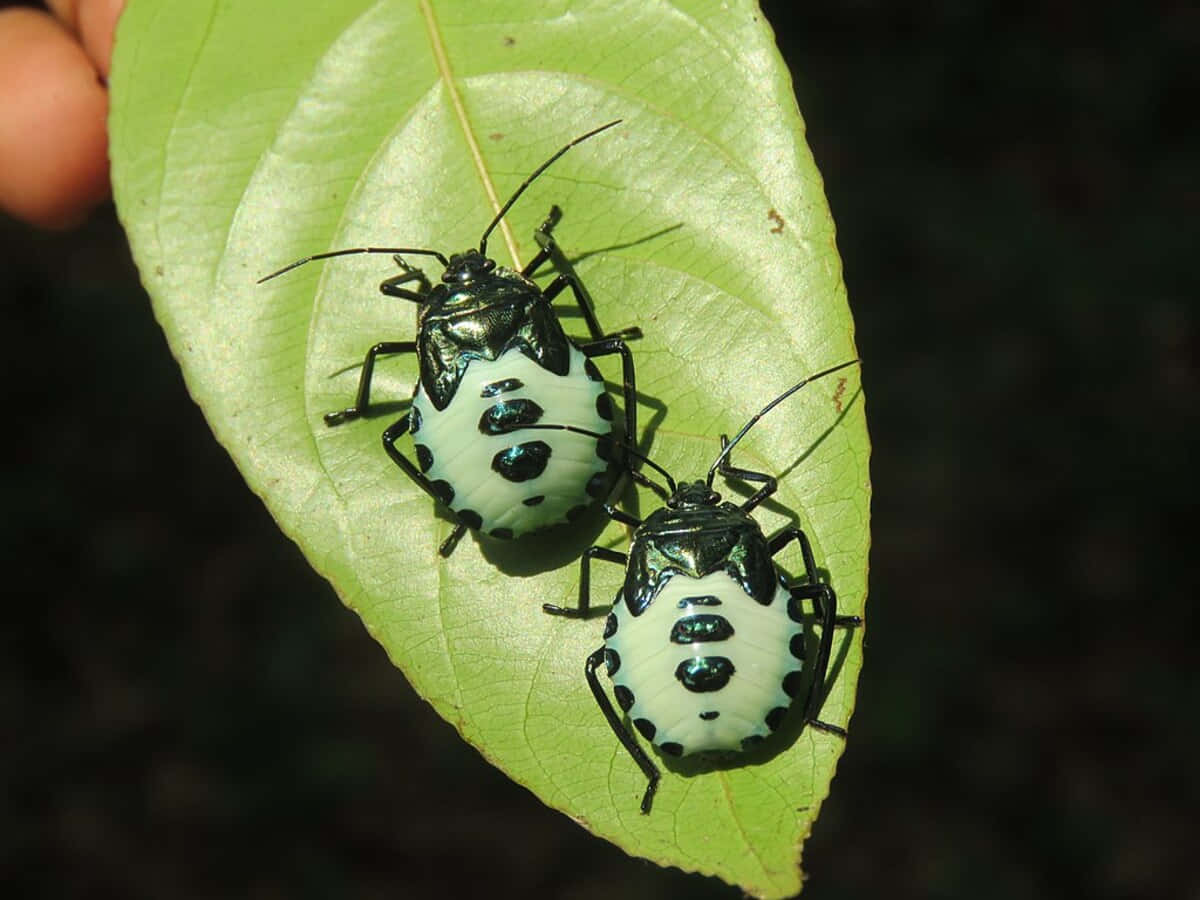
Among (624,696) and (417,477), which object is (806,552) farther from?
(417,477)

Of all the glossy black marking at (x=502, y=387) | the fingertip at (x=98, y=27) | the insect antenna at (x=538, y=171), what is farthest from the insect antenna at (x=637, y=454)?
the fingertip at (x=98, y=27)

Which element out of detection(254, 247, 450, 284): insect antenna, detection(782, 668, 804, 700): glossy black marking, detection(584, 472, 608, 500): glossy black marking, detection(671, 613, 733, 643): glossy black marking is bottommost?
detection(782, 668, 804, 700): glossy black marking

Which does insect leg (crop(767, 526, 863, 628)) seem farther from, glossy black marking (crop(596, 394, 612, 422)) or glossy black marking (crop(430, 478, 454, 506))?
glossy black marking (crop(430, 478, 454, 506))

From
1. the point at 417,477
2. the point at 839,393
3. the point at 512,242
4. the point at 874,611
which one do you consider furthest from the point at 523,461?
the point at 874,611

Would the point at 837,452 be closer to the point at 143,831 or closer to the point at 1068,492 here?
the point at 1068,492

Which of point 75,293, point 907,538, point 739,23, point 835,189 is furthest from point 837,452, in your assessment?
point 75,293

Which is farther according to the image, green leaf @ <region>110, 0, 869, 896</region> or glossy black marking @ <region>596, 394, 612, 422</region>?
glossy black marking @ <region>596, 394, 612, 422</region>

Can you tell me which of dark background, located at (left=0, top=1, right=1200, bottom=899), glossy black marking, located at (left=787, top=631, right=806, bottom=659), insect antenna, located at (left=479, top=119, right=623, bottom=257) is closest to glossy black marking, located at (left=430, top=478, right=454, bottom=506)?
insect antenna, located at (left=479, top=119, right=623, bottom=257)

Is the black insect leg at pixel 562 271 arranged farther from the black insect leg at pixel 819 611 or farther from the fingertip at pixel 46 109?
the fingertip at pixel 46 109
